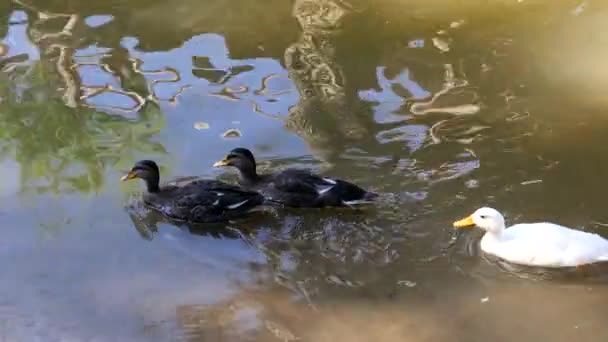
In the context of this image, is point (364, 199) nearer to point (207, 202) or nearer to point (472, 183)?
point (472, 183)

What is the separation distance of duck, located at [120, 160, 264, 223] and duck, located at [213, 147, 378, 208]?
0.16 m

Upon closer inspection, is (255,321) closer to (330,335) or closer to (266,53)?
(330,335)

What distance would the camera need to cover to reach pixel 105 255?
239 inches

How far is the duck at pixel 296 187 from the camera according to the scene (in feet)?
20.8

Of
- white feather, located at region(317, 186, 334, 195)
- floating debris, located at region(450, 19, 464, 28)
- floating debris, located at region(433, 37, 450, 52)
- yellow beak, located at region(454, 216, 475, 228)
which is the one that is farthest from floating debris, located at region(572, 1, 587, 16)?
white feather, located at region(317, 186, 334, 195)

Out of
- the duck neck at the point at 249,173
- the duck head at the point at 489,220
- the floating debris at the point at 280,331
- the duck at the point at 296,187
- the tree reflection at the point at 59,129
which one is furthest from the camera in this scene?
the tree reflection at the point at 59,129

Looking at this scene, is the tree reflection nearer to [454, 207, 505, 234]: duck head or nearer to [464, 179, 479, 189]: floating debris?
[464, 179, 479, 189]: floating debris

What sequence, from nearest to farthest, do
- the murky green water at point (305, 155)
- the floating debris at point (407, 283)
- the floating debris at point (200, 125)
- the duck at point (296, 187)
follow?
1. the murky green water at point (305, 155)
2. the floating debris at point (407, 283)
3. the duck at point (296, 187)
4. the floating debris at point (200, 125)

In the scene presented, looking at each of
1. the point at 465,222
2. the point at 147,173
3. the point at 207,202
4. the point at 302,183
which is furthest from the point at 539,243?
the point at 147,173

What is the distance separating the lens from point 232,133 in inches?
298

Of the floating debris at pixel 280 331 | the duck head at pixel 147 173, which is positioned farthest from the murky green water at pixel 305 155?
the duck head at pixel 147 173

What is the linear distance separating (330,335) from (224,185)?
5.74 ft

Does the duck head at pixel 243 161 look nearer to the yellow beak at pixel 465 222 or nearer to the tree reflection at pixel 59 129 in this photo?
the tree reflection at pixel 59 129

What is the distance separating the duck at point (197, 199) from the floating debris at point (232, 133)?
38.2 inches
